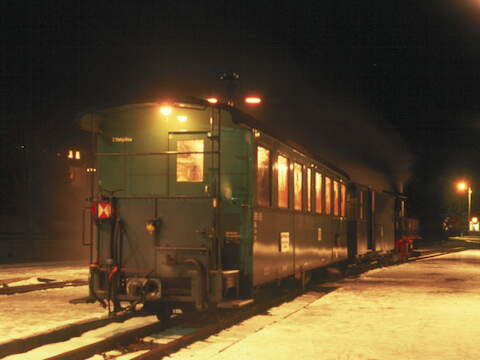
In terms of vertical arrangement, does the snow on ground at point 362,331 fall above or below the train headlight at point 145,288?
below

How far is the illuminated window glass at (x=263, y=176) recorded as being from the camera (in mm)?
9930

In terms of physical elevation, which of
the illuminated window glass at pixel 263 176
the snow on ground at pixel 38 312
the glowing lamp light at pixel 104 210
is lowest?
the snow on ground at pixel 38 312

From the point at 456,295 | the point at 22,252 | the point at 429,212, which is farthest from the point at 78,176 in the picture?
the point at 429,212

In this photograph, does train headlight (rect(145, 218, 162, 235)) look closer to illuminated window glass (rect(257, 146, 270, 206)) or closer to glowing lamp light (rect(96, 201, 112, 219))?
glowing lamp light (rect(96, 201, 112, 219))

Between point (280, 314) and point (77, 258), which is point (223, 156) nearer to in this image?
point (280, 314)

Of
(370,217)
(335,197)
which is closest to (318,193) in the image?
(335,197)

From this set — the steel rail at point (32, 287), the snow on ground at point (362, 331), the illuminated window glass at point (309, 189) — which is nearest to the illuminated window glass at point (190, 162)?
the snow on ground at point (362, 331)

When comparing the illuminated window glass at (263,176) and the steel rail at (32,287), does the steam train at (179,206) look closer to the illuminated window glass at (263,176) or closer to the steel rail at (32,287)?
the illuminated window glass at (263,176)

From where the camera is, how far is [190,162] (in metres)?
9.48

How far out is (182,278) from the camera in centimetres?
906

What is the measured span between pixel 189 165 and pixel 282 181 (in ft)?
8.07

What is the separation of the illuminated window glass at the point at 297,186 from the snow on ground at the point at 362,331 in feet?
6.23

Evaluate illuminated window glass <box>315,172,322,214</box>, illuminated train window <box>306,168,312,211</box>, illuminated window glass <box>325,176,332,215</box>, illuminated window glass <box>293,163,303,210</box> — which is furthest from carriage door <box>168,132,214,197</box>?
illuminated window glass <box>325,176,332,215</box>

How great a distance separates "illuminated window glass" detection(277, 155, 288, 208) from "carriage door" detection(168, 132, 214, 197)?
2.12 metres
